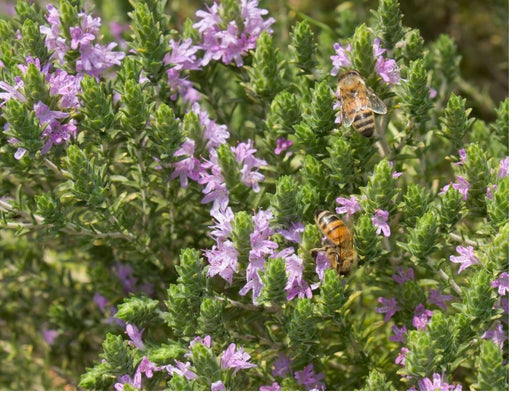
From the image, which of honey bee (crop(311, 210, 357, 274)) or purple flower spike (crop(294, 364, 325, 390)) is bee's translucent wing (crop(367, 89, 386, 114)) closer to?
honey bee (crop(311, 210, 357, 274))

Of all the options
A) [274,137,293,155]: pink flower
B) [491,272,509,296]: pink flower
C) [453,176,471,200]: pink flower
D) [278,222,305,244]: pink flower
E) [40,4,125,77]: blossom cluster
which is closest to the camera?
[491,272,509,296]: pink flower

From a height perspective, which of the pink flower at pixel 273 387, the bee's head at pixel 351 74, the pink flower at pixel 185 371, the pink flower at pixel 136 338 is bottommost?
the pink flower at pixel 273 387

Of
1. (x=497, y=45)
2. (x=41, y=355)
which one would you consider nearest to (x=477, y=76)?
(x=497, y=45)

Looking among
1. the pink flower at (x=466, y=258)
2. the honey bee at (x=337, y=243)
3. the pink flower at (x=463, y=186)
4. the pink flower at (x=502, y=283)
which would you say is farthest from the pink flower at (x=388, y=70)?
the pink flower at (x=502, y=283)

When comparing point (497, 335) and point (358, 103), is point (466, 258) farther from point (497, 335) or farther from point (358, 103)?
point (358, 103)

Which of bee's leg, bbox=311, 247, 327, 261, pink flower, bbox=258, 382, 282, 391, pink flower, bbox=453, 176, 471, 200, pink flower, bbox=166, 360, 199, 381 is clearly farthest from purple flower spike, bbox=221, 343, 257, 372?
pink flower, bbox=453, 176, 471, 200

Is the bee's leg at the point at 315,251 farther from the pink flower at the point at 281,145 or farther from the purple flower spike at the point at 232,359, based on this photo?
the pink flower at the point at 281,145

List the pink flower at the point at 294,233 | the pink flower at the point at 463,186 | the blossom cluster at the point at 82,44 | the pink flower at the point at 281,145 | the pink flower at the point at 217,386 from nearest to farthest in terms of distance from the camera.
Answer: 1. the pink flower at the point at 217,386
2. the pink flower at the point at 294,233
3. the pink flower at the point at 463,186
4. the blossom cluster at the point at 82,44
5. the pink flower at the point at 281,145
